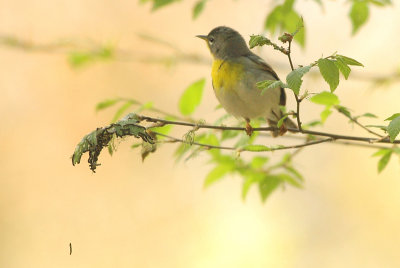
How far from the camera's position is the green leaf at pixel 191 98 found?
2.12 meters

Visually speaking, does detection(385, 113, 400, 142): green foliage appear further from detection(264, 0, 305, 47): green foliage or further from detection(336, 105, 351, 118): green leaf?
detection(264, 0, 305, 47): green foliage

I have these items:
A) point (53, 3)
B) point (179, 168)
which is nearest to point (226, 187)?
point (179, 168)

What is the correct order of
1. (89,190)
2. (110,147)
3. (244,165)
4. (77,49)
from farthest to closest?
1. (89,190)
2. (77,49)
3. (244,165)
4. (110,147)

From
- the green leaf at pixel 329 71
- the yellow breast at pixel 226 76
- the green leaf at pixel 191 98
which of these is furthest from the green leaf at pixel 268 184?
the green leaf at pixel 329 71

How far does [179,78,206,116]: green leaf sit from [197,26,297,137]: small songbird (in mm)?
394

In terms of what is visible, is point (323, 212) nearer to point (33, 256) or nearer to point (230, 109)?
point (33, 256)

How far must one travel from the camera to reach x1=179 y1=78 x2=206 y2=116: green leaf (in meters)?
2.12

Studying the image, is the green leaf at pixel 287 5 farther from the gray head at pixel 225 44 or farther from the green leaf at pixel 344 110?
the gray head at pixel 225 44

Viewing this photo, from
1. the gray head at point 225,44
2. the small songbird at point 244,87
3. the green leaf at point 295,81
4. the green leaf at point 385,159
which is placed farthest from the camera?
the gray head at point 225,44

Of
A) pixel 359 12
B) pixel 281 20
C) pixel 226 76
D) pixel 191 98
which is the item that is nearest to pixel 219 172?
pixel 191 98

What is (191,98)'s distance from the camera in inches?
84.7

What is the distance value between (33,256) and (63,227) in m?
0.35

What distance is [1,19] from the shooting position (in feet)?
18.6

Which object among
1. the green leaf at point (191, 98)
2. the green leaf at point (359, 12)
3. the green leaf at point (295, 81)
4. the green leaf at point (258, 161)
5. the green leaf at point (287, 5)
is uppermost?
the green leaf at point (287, 5)
